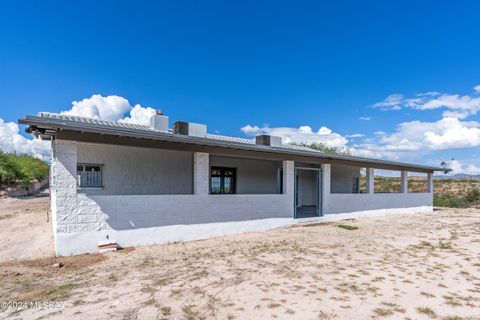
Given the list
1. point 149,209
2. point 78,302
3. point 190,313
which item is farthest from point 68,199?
point 190,313

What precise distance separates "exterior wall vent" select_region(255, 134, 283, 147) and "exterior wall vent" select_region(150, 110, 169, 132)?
4.62 meters

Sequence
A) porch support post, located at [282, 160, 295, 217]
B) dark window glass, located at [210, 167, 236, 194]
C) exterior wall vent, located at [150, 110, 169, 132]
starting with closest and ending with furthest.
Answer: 1. porch support post, located at [282, 160, 295, 217]
2. exterior wall vent, located at [150, 110, 169, 132]
3. dark window glass, located at [210, 167, 236, 194]

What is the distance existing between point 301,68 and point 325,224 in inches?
559

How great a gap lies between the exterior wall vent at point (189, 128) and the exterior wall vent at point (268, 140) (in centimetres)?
289

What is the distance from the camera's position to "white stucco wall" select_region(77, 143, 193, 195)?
31.3 feet

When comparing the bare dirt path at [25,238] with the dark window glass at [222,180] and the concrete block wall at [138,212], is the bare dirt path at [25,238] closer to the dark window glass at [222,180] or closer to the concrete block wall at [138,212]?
the concrete block wall at [138,212]

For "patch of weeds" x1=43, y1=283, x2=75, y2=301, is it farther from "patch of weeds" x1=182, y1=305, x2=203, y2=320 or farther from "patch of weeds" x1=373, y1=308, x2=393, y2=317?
"patch of weeds" x1=373, y1=308, x2=393, y2=317

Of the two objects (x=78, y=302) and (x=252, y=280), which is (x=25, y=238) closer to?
(x=78, y=302)

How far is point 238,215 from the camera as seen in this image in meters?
10.1

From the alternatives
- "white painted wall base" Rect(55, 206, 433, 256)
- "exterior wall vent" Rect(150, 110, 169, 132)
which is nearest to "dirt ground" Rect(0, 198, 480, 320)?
"white painted wall base" Rect(55, 206, 433, 256)

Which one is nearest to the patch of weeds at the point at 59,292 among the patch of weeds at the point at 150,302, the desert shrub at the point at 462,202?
the patch of weeds at the point at 150,302

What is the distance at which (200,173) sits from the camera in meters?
9.23

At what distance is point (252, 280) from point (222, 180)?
846 centimetres

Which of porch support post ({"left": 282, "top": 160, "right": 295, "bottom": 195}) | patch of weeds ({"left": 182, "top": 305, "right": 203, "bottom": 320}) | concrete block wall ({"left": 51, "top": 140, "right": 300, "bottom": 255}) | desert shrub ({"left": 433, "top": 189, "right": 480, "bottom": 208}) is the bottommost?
desert shrub ({"left": 433, "top": 189, "right": 480, "bottom": 208})
